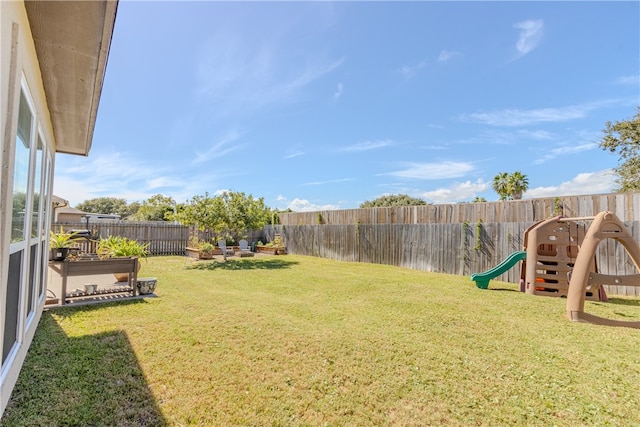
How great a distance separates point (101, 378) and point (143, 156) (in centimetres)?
1866

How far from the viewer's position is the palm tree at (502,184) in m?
22.1

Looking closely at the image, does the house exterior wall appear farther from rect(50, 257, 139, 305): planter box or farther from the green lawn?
rect(50, 257, 139, 305): planter box

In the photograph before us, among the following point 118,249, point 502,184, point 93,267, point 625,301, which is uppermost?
point 502,184

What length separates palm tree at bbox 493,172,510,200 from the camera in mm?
22086

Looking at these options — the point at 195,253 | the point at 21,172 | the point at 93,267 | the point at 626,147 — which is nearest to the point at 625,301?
the point at 21,172

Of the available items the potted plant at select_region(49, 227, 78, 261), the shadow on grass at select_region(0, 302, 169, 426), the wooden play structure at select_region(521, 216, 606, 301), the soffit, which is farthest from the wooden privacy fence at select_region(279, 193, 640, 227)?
the potted plant at select_region(49, 227, 78, 261)

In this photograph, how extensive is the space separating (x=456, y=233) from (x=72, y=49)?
1019 centimetres

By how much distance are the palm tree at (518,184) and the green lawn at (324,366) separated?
18.3 meters

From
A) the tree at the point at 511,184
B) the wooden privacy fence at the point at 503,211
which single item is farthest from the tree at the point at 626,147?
the wooden privacy fence at the point at 503,211

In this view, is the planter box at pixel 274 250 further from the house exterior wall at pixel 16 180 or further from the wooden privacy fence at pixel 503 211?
the house exterior wall at pixel 16 180

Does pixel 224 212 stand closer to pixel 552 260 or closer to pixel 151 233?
pixel 151 233

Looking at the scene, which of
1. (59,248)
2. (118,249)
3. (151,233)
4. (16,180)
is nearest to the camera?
(16,180)

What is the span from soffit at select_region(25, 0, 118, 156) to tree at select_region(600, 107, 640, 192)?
61.7ft

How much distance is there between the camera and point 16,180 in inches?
85.5
